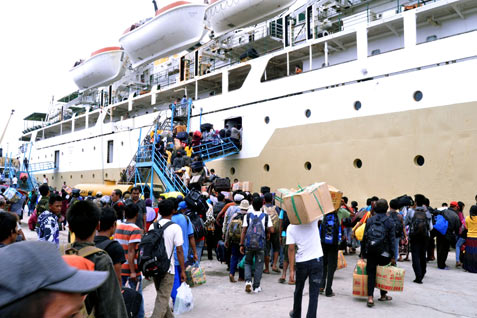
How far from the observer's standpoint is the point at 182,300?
466cm

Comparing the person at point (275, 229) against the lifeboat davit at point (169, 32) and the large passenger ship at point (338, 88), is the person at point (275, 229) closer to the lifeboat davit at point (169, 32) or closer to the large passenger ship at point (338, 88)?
the large passenger ship at point (338, 88)

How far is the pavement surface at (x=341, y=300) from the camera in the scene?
4.79 m

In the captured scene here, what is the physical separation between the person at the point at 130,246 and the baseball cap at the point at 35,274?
9.23 feet

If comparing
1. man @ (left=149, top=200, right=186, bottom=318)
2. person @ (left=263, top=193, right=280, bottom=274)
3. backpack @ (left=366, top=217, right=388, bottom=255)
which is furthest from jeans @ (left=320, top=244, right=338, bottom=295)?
man @ (left=149, top=200, right=186, bottom=318)

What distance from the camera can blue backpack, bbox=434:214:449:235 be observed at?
7480 millimetres

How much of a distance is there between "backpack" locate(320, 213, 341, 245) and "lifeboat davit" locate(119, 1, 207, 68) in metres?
14.7

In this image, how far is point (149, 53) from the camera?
20.2 metres

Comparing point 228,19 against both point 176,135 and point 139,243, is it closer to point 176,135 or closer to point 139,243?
point 176,135

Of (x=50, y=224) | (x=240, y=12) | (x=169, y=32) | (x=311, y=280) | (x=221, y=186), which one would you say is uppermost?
(x=169, y=32)

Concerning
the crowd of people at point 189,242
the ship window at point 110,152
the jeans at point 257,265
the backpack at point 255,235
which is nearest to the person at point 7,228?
the crowd of people at point 189,242

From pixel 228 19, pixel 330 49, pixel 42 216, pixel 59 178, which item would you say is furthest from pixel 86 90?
pixel 42 216

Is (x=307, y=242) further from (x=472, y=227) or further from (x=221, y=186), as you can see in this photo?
(x=221, y=186)

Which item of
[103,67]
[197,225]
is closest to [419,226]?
[197,225]

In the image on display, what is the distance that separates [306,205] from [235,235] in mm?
2468
